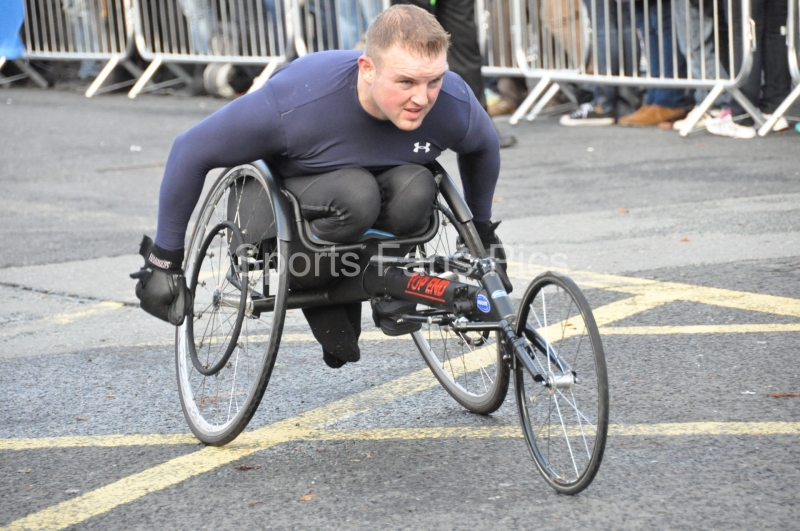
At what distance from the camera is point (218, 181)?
3.97 metres

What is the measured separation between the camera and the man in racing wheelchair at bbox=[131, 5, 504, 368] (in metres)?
3.36

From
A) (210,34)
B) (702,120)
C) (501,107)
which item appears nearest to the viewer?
(702,120)

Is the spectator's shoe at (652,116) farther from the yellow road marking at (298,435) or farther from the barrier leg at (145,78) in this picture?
the barrier leg at (145,78)

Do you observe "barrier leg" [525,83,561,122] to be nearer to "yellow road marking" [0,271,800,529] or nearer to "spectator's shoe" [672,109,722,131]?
"spectator's shoe" [672,109,722,131]

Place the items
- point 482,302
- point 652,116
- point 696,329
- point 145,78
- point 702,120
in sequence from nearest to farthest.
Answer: point 482,302, point 696,329, point 702,120, point 652,116, point 145,78

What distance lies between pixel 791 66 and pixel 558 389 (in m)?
7.32

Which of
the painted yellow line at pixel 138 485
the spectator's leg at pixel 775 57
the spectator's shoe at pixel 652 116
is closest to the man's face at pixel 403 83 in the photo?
the painted yellow line at pixel 138 485

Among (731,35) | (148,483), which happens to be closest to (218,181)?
(148,483)

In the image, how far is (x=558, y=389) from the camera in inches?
125

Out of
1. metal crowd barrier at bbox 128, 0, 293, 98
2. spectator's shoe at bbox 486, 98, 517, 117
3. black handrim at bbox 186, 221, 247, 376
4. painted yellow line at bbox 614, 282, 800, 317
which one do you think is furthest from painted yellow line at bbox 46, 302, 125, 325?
metal crowd barrier at bbox 128, 0, 293, 98

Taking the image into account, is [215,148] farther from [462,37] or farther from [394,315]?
[462,37]

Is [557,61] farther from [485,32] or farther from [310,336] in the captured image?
[310,336]

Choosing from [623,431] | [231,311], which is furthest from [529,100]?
[623,431]

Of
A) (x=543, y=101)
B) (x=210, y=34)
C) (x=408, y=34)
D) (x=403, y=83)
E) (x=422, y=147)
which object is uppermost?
(x=408, y=34)
